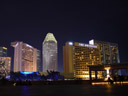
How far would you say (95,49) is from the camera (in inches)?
6727

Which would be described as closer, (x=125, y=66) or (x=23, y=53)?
(x=125, y=66)

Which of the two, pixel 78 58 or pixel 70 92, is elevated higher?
pixel 78 58

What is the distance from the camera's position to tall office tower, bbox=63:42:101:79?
508 ft

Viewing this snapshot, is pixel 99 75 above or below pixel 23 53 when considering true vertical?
below

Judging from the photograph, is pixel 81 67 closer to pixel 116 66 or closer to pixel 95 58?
pixel 95 58

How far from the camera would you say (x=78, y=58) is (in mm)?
158500

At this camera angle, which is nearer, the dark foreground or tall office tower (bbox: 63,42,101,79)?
the dark foreground

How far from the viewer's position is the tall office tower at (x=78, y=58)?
508ft

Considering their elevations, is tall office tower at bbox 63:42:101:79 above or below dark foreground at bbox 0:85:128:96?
above

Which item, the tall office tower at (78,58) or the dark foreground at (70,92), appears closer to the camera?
the dark foreground at (70,92)

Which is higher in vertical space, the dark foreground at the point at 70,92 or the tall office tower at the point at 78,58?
the tall office tower at the point at 78,58

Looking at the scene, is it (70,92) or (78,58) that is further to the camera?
(78,58)

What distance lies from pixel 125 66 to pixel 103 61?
9848 centimetres

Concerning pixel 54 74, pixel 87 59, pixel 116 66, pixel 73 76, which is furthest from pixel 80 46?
pixel 116 66
